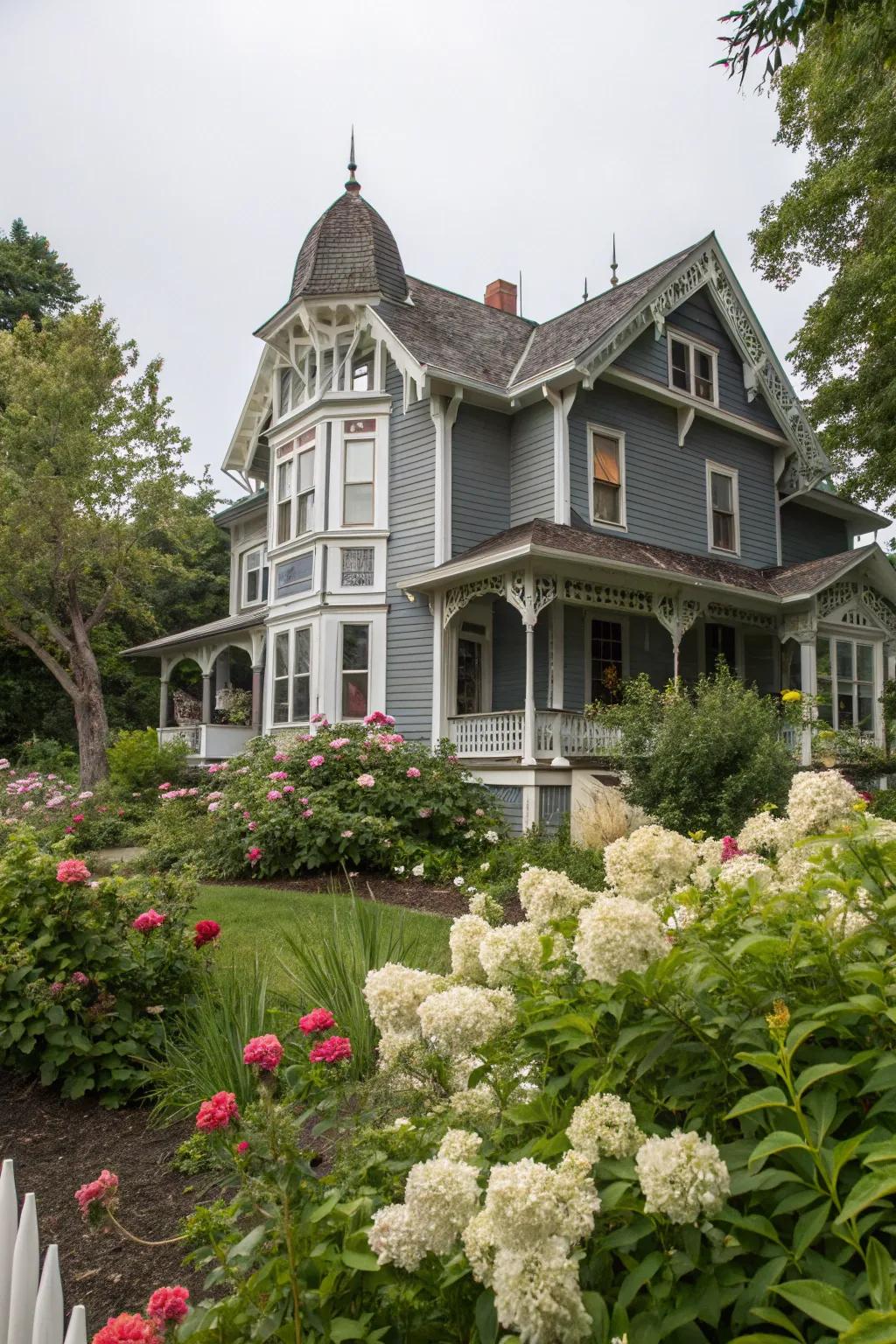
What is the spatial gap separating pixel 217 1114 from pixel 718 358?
17.8 m

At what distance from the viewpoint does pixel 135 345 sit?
20.7m

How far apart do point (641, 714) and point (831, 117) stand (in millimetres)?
11078

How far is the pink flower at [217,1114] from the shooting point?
6.56 feet

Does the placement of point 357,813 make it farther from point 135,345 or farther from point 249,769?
point 135,345

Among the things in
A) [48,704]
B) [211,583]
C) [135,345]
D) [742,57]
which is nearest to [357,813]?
[742,57]

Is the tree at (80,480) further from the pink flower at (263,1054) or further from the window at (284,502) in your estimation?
the pink flower at (263,1054)

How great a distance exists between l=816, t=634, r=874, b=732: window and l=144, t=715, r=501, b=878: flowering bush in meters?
7.11

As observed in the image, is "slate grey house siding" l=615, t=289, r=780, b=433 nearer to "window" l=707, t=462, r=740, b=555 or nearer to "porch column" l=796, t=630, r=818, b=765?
"window" l=707, t=462, r=740, b=555

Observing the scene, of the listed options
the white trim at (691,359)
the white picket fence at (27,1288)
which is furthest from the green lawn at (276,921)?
the white trim at (691,359)

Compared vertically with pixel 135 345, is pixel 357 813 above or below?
below

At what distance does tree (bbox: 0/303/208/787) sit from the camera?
19.0m

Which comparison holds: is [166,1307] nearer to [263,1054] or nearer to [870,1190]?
[263,1054]

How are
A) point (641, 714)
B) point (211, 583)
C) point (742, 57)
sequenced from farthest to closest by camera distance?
point (211, 583) → point (641, 714) → point (742, 57)

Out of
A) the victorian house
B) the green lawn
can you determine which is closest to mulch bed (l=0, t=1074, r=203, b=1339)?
the green lawn
